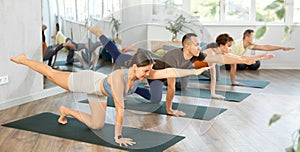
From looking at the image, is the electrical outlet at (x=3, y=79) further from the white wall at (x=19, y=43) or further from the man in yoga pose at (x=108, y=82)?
the man in yoga pose at (x=108, y=82)

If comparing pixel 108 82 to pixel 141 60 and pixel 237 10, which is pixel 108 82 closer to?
pixel 141 60

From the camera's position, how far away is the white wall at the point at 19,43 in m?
4.11

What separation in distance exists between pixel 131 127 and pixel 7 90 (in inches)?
62.4

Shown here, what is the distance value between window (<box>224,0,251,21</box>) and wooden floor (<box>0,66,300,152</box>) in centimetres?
290

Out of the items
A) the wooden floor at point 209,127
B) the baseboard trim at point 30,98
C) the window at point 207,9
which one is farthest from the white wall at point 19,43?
the window at point 207,9

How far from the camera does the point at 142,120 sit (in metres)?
3.78

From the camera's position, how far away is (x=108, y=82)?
3.07 metres

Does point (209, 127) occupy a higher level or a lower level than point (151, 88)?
lower

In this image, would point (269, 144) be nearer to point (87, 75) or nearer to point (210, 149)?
point (210, 149)

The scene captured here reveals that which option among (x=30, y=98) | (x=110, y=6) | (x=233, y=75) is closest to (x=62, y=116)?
(x=30, y=98)

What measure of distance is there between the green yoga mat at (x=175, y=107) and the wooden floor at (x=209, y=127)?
8 cm

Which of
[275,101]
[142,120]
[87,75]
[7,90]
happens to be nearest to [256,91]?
[275,101]

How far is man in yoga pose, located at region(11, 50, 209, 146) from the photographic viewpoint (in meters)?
2.96

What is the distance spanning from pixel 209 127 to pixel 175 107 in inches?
29.0
